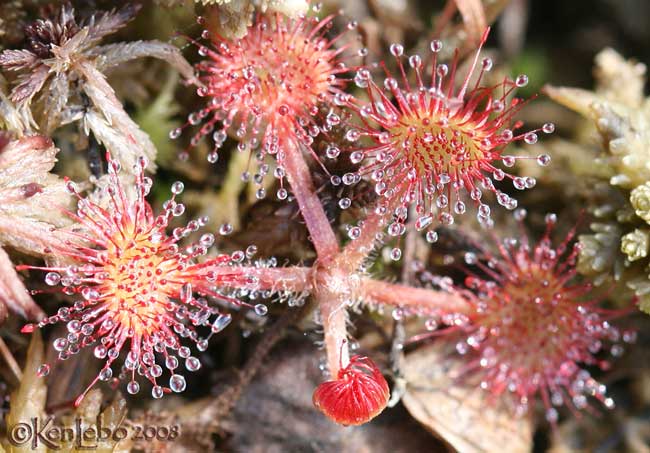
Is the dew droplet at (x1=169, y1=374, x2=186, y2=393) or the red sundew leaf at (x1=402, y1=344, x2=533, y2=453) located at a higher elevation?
the dew droplet at (x1=169, y1=374, x2=186, y2=393)

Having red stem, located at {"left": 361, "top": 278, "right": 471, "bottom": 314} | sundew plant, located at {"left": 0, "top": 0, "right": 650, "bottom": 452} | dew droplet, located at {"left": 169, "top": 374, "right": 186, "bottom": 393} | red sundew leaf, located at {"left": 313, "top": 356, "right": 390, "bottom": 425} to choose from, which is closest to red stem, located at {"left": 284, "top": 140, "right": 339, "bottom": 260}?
sundew plant, located at {"left": 0, "top": 0, "right": 650, "bottom": 452}

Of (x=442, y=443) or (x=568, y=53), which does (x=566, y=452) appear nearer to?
(x=442, y=443)

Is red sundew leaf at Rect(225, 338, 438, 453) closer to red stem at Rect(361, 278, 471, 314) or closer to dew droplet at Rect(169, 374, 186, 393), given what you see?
red stem at Rect(361, 278, 471, 314)

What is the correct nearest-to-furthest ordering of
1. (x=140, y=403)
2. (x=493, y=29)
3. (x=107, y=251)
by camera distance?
(x=107, y=251)
(x=140, y=403)
(x=493, y=29)

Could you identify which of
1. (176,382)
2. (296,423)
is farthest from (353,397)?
(296,423)

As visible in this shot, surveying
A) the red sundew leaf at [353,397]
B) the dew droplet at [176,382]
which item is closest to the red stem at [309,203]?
the red sundew leaf at [353,397]

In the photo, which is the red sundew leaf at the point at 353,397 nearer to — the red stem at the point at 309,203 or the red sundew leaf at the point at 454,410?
the red stem at the point at 309,203

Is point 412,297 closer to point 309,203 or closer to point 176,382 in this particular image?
point 309,203

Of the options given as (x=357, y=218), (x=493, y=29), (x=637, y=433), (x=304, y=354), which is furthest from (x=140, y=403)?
(x=493, y=29)

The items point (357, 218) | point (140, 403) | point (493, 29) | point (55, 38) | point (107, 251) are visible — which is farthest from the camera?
point (493, 29)
